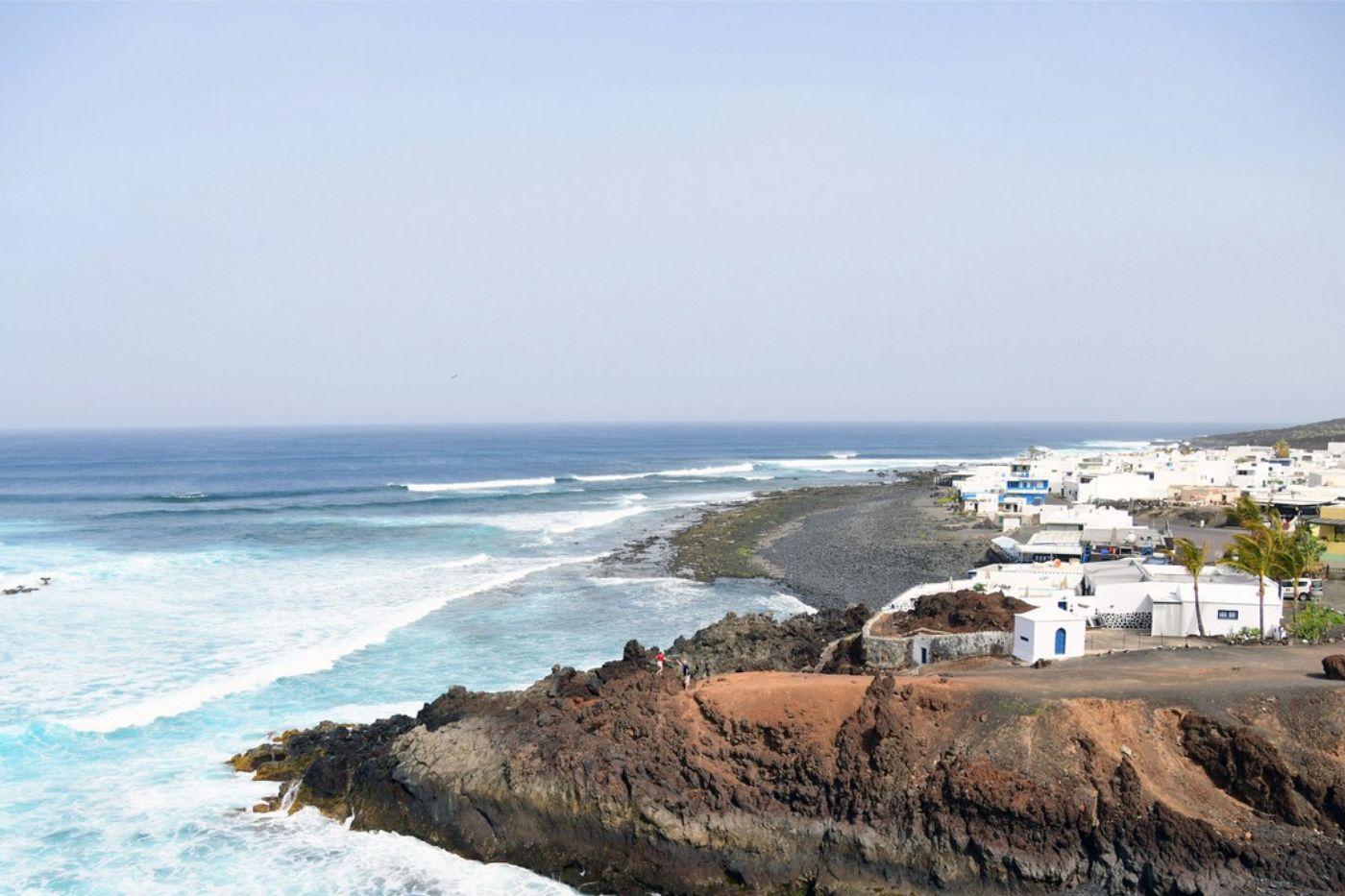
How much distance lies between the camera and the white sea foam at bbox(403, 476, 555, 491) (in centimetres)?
8725

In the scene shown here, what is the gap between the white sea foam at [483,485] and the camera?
87250 millimetres

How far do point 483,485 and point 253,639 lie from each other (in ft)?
194

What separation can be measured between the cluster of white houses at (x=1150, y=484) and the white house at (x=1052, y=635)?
101 feet

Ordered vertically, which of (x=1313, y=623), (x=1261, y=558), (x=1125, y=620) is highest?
(x=1261, y=558)

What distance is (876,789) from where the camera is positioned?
17.1 meters

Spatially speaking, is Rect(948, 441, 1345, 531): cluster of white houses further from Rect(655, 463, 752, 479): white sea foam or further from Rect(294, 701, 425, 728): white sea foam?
Rect(655, 463, 752, 479): white sea foam

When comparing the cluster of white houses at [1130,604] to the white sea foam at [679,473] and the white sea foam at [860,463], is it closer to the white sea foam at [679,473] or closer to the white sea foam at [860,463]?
the white sea foam at [679,473]

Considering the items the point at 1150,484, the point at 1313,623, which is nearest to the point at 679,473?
the point at 1150,484

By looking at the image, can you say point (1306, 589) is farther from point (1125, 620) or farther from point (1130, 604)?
point (1125, 620)

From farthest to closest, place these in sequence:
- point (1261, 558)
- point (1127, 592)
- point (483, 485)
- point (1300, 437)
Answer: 1. point (1300, 437)
2. point (483, 485)
3. point (1127, 592)
4. point (1261, 558)

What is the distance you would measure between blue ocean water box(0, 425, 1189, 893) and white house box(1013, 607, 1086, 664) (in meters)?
11.6

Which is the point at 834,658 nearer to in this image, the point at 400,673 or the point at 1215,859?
the point at 1215,859

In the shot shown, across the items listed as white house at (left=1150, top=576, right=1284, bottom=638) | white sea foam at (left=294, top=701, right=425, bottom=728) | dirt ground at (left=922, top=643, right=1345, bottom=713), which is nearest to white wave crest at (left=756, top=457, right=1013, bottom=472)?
white house at (left=1150, top=576, right=1284, bottom=638)

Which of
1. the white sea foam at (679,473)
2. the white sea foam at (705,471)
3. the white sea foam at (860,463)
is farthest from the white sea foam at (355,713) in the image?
the white sea foam at (860,463)
